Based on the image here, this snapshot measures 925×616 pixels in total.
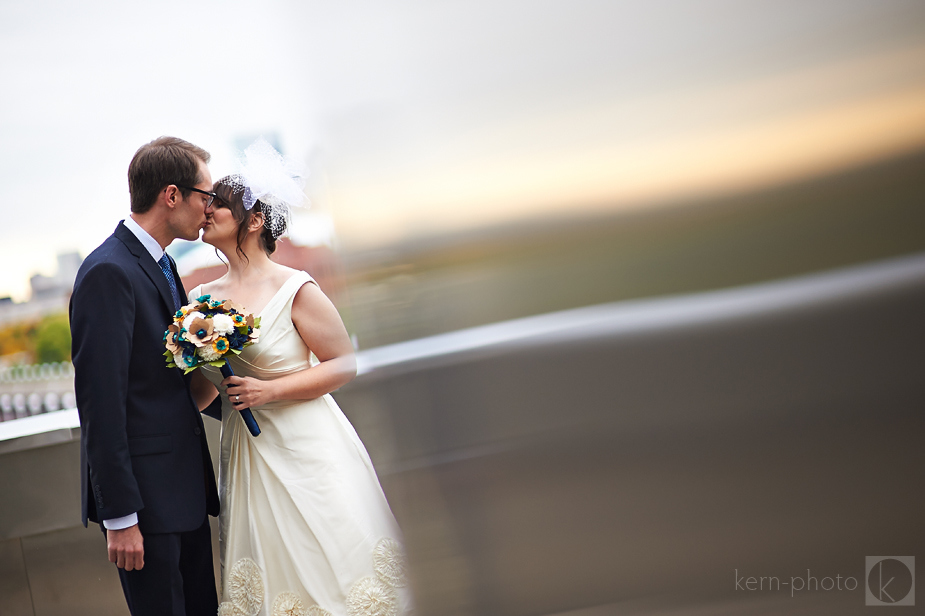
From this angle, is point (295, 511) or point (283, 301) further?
point (283, 301)

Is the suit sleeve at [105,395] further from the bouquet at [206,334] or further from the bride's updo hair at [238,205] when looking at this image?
the bride's updo hair at [238,205]

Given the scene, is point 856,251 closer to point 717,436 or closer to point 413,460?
point 717,436

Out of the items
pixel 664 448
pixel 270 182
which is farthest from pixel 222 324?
pixel 664 448

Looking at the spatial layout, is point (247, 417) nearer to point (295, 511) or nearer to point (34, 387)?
point (295, 511)

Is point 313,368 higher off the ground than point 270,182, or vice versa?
point 270,182

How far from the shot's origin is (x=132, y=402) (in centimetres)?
194

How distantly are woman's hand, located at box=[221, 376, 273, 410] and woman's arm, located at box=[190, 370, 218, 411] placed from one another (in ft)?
1.02

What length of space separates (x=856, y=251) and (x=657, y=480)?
9.5 inches

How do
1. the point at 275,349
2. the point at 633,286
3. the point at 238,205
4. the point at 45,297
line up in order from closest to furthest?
the point at 633,286 → the point at 275,349 → the point at 238,205 → the point at 45,297

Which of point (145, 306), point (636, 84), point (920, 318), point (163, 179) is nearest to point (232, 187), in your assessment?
point (163, 179)

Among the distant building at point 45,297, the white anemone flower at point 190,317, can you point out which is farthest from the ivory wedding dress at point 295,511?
the distant building at point 45,297

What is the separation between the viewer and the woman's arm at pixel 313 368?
206 centimetres

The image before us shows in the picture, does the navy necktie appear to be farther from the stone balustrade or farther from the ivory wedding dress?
the stone balustrade

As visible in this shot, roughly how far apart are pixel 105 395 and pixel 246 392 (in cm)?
40
